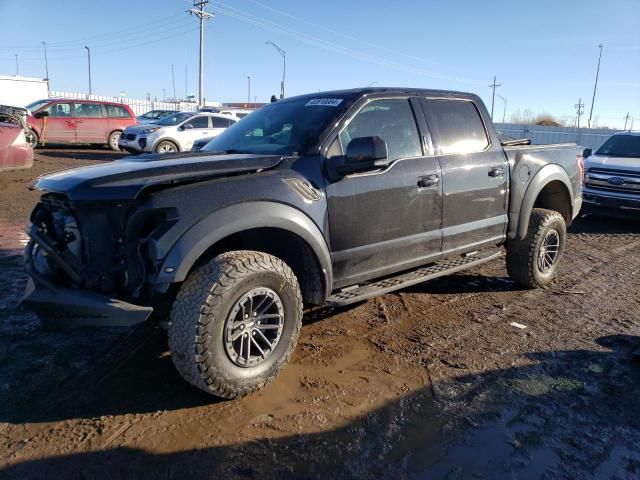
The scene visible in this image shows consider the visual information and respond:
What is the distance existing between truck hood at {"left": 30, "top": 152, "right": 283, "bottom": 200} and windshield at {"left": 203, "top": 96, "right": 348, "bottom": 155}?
333mm

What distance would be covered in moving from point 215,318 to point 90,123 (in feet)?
60.1

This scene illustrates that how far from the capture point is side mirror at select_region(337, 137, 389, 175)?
11.2 feet

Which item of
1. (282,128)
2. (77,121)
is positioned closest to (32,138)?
(77,121)

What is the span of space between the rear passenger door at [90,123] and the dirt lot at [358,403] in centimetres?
1578

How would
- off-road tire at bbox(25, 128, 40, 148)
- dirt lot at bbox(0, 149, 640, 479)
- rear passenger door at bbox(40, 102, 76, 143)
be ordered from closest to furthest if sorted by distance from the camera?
1. dirt lot at bbox(0, 149, 640, 479)
2. off-road tire at bbox(25, 128, 40, 148)
3. rear passenger door at bbox(40, 102, 76, 143)

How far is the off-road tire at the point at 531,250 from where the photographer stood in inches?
203

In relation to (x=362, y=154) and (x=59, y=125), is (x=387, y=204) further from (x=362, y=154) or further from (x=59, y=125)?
(x=59, y=125)

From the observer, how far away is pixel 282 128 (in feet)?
13.1

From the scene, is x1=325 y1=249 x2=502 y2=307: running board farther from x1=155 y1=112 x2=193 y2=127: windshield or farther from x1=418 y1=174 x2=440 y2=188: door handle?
x1=155 y1=112 x2=193 y2=127: windshield

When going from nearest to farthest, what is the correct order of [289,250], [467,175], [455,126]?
[289,250] < [467,175] < [455,126]

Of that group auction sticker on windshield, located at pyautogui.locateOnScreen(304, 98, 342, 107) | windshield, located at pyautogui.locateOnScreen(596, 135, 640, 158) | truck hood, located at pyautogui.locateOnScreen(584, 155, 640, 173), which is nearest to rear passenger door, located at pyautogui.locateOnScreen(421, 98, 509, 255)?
auction sticker on windshield, located at pyautogui.locateOnScreen(304, 98, 342, 107)

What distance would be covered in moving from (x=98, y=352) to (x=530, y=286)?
4.26m

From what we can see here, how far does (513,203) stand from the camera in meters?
4.93

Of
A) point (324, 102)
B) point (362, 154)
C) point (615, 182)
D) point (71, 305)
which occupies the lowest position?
point (71, 305)
